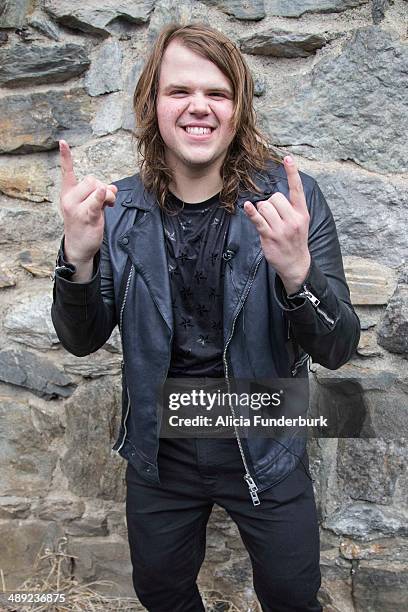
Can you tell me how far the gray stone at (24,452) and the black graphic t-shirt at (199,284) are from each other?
31.6 inches

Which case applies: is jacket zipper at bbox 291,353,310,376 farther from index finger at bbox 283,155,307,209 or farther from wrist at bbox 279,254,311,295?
index finger at bbox 283,155,307,209

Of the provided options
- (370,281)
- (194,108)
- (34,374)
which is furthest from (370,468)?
(194,108)

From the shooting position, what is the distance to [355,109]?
1.75 m

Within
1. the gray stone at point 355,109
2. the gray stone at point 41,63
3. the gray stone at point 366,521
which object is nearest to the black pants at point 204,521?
the gray stone at point 366,521

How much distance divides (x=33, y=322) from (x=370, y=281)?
1.03 metres

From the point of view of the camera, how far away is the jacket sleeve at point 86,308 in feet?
4.25

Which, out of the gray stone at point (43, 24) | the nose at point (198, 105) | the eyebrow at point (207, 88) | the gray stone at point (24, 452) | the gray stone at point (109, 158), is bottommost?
the gray stone at point (24, 452)

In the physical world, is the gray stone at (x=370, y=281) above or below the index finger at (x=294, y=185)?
below

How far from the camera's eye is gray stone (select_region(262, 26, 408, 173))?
1720 millimetres

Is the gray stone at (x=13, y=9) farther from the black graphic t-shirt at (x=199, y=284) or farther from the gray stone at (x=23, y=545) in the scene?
the gray stone at (x=23, y=545)

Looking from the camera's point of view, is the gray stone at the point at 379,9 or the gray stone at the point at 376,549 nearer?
the gray stone at the point at 379,9

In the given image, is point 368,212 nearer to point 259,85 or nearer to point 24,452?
point 259,85

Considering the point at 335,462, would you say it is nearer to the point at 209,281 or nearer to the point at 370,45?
the point at 209,281

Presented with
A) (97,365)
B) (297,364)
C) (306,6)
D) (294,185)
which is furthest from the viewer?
(97,365)
